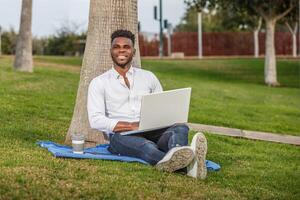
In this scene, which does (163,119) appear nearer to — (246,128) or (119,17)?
(119,17)

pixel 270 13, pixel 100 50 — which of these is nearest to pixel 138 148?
pixel 100 50

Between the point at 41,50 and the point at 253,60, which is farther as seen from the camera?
the point at 41,50

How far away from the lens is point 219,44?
164 ft

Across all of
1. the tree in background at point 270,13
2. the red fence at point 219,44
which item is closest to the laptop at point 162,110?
the tree in background at point 270,13

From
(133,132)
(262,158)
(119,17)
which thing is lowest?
(262,158)

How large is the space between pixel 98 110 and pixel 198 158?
1199mm

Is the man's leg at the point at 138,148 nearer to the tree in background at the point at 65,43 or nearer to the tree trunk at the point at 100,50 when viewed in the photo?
the tree trunk at the point at 100,50

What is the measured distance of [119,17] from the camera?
26.2 ft

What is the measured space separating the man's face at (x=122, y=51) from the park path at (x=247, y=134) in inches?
180

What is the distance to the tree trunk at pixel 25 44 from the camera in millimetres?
19812

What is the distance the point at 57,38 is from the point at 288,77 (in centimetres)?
1866

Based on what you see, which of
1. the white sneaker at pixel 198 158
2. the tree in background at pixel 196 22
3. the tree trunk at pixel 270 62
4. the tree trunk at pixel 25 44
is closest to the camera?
the white sneaker at pixel 198 158

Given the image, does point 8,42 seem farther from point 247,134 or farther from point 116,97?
point 116,97

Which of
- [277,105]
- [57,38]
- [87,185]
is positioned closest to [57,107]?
[87,185]
